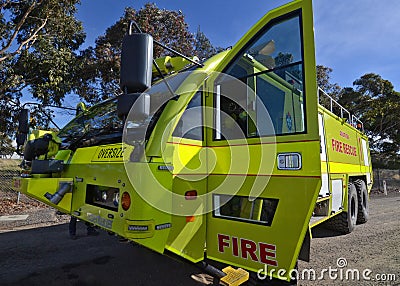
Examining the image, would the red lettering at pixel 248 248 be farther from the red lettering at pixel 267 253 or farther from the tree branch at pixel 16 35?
the tree branch at pixel 16 35

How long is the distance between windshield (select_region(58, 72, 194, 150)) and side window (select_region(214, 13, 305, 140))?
1.91 ft

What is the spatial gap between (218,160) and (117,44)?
41.3 feet

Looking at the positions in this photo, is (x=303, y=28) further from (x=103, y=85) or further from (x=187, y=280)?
(x=103, y=85)

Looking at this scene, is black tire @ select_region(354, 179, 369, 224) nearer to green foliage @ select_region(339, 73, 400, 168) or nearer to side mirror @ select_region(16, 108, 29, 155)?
side mirror @ select_region(16, 108, 29, 155)

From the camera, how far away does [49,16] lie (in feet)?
37.8

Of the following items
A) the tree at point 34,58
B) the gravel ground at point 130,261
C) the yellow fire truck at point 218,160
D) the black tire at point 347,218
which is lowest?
the gravel ground at point 130,261

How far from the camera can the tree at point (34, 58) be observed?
10.7 metres

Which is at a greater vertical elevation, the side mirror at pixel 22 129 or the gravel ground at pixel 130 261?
the side mirror at pixel 22 129

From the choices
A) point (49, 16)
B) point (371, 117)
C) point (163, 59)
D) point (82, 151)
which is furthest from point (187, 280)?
point (371, 117)

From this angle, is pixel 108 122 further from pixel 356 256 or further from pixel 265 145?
pixel 356 256

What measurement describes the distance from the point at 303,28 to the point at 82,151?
2.71m

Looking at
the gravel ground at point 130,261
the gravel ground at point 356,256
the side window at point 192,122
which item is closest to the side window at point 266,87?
the side window at point 192,122

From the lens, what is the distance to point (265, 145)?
7.91ft

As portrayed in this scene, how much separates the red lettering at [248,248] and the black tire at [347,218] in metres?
3.92
